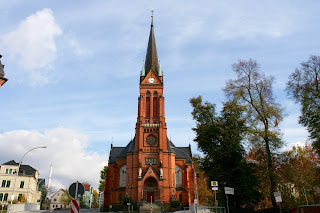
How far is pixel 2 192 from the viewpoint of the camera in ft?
190

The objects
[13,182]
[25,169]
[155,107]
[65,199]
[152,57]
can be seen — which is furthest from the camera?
[65,199]

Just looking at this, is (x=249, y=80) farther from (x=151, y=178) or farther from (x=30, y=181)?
(x=30, y=181)

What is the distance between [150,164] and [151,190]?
473 centimetres

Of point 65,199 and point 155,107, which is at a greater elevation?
point 155,107

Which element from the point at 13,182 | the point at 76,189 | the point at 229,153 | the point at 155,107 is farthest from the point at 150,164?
the point at 76,189

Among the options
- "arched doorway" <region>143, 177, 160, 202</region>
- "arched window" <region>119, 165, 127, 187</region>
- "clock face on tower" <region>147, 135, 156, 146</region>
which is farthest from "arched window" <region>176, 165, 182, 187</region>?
"arched window" <region>119, 165, 127, 187</region>

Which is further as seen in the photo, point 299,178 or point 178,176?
point 178,176

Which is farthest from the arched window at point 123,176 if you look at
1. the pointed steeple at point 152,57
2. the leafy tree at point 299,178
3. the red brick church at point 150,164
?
the leafy tree at point 299,178

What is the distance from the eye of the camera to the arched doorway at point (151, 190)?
152 ft

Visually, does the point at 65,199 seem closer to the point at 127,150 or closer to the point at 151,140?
the point at 127,150

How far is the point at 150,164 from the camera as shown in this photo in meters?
48.2

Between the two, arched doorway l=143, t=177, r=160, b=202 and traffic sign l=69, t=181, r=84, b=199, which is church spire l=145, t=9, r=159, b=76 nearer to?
arched doorway l=143, t=177, r=160, b=202

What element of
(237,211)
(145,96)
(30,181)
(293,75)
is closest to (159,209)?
(237,211)

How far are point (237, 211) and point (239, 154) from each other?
6.44 m
